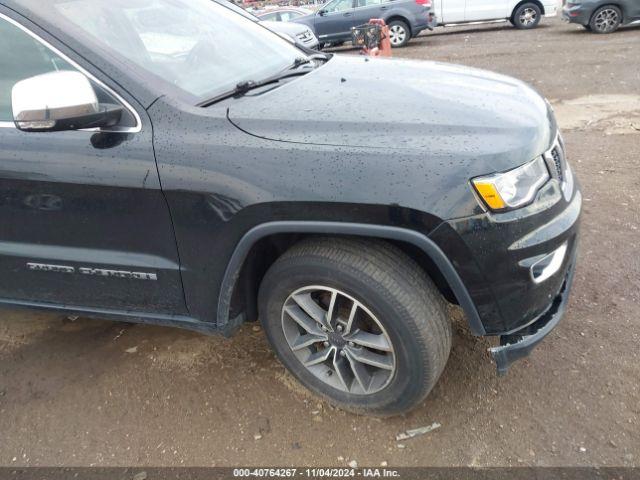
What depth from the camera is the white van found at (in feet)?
44.6

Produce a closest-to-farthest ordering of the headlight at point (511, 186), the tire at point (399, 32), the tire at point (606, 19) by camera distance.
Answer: the headlight at point (511, 186) → the tire at point (606, 19) → the tire at point (399, 32)

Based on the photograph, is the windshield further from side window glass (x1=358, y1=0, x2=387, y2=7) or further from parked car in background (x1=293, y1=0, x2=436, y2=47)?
side window glass (x1=358, y1=0, x2=387, y2=7)

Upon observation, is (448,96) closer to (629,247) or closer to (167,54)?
(167,54)

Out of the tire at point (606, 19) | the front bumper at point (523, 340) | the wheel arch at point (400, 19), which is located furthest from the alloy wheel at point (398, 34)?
the front bumper at point (523, 340)

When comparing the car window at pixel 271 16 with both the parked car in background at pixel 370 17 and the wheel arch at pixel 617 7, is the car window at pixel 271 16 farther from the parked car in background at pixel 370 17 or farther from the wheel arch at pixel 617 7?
the wheel arch at pixel 617 7

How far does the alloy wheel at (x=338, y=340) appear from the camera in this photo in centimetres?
216

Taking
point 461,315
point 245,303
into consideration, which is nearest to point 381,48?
point 461,315

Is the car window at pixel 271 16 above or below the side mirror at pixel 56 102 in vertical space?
below

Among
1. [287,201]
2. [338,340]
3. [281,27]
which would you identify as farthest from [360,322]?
[281,27]

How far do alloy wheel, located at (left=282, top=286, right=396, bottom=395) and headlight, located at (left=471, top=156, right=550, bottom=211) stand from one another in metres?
0.64

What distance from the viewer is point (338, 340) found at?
2.27m

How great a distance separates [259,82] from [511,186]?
1.27 metres

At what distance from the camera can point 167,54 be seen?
7.98 ft

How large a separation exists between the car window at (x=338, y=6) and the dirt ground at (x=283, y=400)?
40.7 ft
